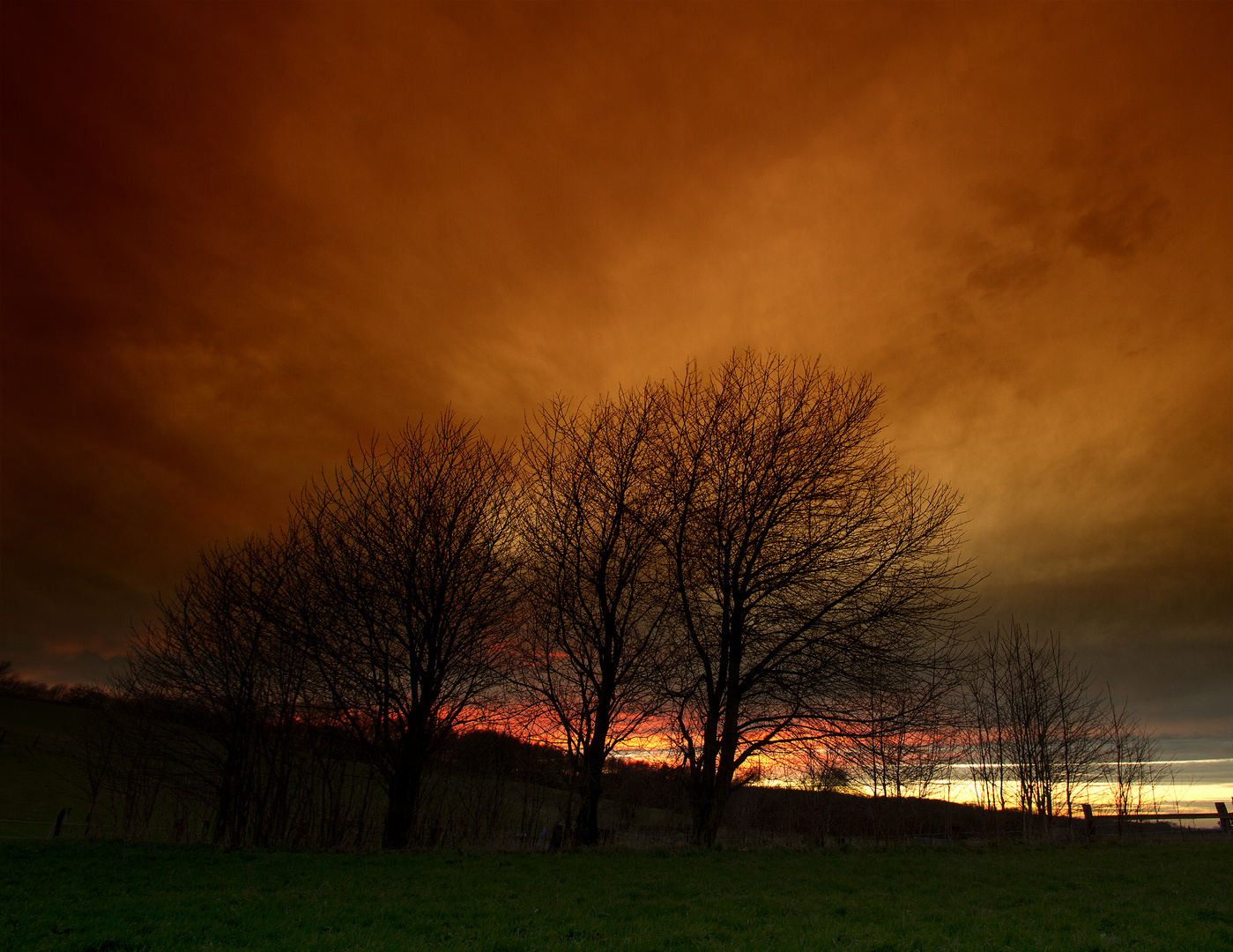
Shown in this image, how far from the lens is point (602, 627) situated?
49.8 ft

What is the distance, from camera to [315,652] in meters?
14.0

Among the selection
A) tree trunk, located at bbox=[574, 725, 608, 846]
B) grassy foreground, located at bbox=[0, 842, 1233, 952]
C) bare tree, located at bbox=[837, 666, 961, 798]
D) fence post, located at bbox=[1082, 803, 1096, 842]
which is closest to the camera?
grassy foreground, located at bbox=[0, 842, 1233, 952]

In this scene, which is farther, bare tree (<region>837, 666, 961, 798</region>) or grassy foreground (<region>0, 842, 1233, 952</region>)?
bare tree (<region>837, 666, 961, 798</region>)

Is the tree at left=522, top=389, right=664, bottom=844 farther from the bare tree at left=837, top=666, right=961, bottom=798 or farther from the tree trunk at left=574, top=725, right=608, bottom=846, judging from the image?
the bare tree at left=837, top=666, right=961, bottom=798

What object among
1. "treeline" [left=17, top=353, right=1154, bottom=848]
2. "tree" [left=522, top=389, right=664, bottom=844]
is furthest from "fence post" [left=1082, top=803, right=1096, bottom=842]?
"tree" [left=522, top=389, right=664, bottom=844]

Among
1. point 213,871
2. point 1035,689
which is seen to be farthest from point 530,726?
point 1035,689

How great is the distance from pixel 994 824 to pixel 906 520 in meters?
15.3

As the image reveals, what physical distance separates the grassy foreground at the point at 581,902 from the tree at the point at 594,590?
3.05 meters

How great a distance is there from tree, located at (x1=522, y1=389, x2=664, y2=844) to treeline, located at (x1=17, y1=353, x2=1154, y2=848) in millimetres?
52

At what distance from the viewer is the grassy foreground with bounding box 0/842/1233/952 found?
5559 millimetres

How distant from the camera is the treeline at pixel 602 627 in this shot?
13.6 meters

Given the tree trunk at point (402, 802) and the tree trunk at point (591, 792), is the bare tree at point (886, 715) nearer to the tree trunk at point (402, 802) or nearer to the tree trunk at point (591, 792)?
the tree trunk at point (591, 792)

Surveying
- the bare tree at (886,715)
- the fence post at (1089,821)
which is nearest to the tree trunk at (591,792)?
the bare tree at (886,715)

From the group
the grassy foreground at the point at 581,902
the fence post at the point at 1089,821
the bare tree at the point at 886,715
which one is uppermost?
the bare tree at the point at 886,715
